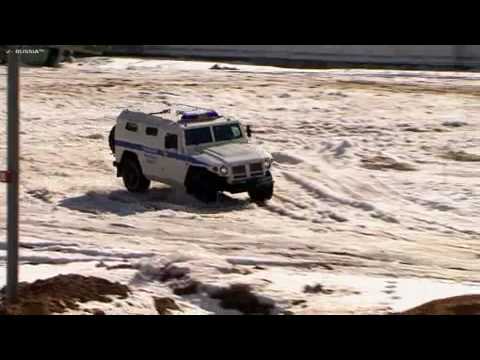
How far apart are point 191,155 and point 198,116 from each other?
3.90ft

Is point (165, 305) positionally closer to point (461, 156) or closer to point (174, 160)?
point (174, 160)

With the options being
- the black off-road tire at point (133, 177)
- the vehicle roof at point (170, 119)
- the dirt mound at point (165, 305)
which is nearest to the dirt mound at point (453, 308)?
the dirt mound at point (165, 305)

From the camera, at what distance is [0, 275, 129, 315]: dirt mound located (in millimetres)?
11219

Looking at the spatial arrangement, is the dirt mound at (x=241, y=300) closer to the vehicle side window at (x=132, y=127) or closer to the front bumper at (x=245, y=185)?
the front bumper at (x=245, y=185)

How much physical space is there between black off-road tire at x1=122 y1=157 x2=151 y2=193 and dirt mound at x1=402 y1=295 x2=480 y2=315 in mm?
12246

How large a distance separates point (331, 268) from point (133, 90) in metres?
20.2

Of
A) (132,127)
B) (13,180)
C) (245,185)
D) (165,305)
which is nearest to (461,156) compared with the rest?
(245,185)

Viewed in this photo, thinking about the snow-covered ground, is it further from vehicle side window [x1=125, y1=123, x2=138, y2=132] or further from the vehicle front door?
vehicle side window [x1=125, y1=123, x2=138, y2=132]

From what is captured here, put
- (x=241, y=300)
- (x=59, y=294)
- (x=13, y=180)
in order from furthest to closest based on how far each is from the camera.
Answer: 1. (x=241, y=300)
2. (x=59, y=294)
3. (x=13, y=180)

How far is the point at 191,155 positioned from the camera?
74.8 feet

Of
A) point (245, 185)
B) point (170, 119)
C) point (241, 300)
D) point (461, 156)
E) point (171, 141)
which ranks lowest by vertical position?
point (461, 156)

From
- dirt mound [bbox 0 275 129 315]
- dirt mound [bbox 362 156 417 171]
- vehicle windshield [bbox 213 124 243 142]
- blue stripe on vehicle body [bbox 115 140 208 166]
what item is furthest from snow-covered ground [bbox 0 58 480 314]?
vehicle windshield [bbox 213 124 243 142]

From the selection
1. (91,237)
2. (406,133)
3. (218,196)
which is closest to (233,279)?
(91,237)

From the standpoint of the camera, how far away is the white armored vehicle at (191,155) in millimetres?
22578
